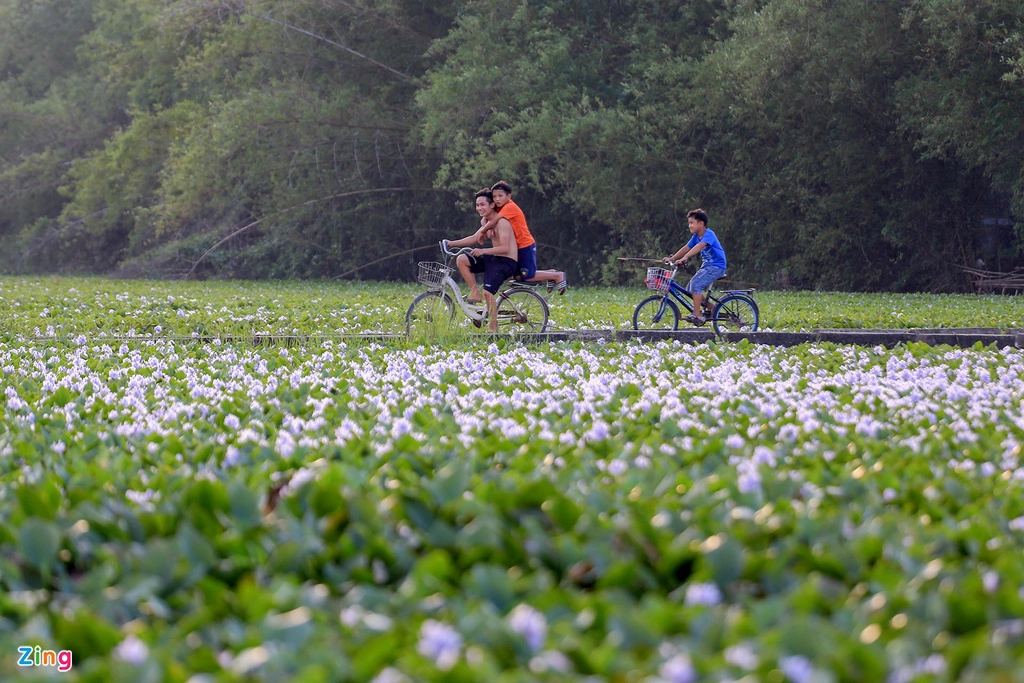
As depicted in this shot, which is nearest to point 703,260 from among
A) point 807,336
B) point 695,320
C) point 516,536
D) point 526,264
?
point 695,320

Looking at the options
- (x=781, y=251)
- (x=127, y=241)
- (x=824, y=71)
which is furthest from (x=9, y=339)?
(x=127, y=241)

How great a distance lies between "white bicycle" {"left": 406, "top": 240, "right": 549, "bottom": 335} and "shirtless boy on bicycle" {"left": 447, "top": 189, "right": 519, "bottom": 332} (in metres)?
0.11

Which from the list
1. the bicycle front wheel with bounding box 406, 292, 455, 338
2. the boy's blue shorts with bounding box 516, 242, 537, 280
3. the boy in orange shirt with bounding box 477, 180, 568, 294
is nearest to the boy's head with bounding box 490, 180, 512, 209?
the boy in orange shirt with bounding box 477, 180, 568, 294

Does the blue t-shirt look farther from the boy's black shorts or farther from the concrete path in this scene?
the boy's black shorts

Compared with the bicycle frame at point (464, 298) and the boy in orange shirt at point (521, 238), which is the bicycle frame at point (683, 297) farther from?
the bicycle frame at point (464, 298)

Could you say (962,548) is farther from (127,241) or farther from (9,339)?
(127,241)

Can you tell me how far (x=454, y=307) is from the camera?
11.3 metres

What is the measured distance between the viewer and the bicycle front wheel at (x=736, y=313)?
12320 millimetres

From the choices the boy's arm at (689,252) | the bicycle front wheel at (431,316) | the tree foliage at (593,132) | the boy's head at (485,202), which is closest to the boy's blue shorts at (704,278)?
the boy's arm at (689,252)

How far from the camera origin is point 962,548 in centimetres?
289

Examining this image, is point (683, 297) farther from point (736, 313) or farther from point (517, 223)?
point (517, 223)

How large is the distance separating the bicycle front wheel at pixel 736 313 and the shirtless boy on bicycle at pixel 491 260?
228 centimetres

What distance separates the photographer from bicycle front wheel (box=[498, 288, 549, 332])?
11.8 meters

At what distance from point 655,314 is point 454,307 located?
2.28m
